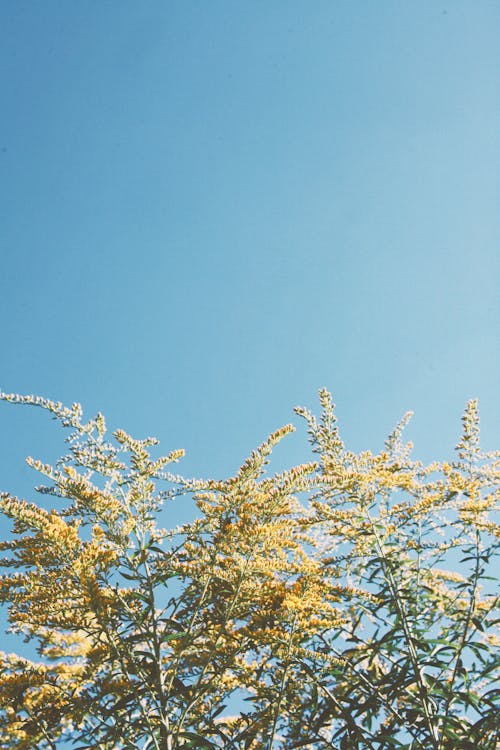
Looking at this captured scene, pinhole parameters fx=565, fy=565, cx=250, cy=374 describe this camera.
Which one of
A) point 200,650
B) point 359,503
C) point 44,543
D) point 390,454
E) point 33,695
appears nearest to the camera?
point 44,543

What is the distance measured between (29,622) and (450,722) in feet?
8.84

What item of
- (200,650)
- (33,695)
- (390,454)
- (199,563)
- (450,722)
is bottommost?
(450,722)

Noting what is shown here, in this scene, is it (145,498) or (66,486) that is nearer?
(66,486)

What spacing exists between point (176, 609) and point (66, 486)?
1.15m

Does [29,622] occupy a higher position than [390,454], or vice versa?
[390,454]

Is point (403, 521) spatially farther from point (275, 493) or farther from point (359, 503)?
point (275, 493)

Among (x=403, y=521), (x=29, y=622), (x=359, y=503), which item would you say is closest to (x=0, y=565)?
(x=29, y=622)

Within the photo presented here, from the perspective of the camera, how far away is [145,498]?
411 centimetres

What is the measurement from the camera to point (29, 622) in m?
3.50

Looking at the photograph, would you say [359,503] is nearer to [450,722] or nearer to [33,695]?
[450,722]

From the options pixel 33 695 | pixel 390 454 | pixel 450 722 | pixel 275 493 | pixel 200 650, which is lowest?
pixel 450 722

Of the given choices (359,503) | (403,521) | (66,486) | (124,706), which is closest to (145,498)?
(66,486)

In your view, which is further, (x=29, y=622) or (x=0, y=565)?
(x=0, y=565)

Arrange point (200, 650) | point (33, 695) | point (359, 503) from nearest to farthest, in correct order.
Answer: point (33, 695), point (200, 650), point (359, 503)
